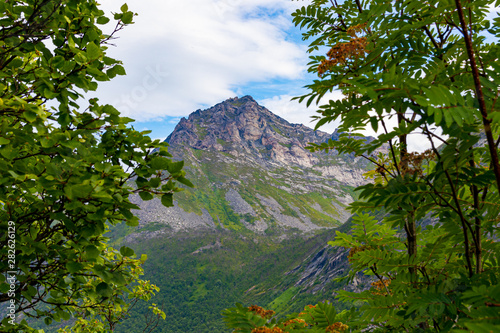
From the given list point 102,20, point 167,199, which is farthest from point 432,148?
point 102,20

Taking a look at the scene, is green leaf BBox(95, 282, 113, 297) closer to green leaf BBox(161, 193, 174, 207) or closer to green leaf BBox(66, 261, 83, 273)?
green leaf BBox(66, 261, 83, 273)


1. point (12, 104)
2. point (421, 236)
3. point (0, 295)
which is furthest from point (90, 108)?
point (421, 236)

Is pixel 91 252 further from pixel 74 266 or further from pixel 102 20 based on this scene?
pixel 102 20

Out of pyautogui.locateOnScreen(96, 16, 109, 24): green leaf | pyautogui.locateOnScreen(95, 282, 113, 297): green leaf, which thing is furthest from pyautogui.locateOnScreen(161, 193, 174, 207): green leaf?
pyautogui.locateOnScreen(96, 16, 109, 24): green leaf

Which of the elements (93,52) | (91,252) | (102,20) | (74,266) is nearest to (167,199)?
(91,252)

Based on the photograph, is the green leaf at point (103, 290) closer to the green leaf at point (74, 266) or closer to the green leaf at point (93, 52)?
the green leaf at point (74, 266)

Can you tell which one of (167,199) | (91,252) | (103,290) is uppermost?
(167,199)

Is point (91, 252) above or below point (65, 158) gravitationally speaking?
below

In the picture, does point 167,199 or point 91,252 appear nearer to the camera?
point 91,252

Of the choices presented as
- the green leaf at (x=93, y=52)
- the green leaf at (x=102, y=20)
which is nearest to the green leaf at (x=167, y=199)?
the green leaf at (x=93, y=52)

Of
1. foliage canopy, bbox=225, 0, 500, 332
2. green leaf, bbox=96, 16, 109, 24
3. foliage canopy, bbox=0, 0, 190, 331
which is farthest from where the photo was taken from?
green leaf, bbox=96, 16, 109, 24

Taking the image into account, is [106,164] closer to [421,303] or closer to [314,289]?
[421,303]

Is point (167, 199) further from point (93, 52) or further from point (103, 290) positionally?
point (93, 52)

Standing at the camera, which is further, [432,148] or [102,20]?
[102,20]
